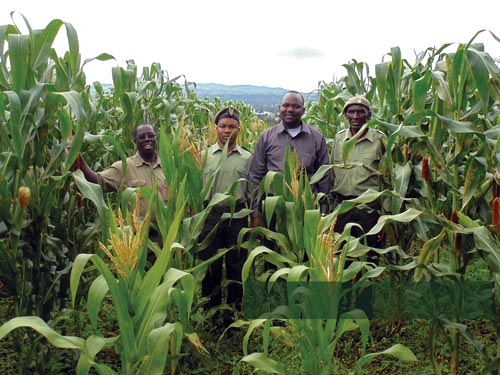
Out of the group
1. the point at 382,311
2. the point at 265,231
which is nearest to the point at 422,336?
the point at 382,311

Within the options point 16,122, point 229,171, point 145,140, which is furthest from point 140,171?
point 16,122

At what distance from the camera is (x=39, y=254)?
2.73 metres

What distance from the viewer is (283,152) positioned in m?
3.73

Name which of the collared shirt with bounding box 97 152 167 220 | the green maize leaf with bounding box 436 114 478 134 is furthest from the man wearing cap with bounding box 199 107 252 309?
the green maize leaf with bounding box 436 114 478 134

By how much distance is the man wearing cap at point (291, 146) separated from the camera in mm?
3695

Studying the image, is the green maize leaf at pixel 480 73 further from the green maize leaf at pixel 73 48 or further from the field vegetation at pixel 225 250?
the green maize leaf at pixel 73 48

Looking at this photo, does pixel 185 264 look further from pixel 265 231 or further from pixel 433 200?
pixel 433 200

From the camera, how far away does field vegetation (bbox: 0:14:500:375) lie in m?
2.05

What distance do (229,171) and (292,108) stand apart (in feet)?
2.12

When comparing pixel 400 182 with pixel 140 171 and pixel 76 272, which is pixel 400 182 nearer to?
pixel 140 171

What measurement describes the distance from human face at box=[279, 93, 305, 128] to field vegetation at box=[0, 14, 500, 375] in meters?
0.58

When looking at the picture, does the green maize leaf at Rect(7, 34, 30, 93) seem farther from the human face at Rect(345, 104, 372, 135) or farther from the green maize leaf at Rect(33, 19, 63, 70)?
the human face at Rect(345, 104, 372, 135)

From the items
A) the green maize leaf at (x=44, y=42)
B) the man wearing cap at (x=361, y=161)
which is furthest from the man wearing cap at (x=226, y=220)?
the green maize leaf at (x=44, y=42)

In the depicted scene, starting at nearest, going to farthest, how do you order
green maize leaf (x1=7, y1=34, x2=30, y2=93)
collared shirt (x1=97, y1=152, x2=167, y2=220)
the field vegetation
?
the field vegetation, green maize leaf (x1=7, y1=34, x2=30, y2=93), collared shirt (x1=97, y1=152, x2=167, y2=220)
